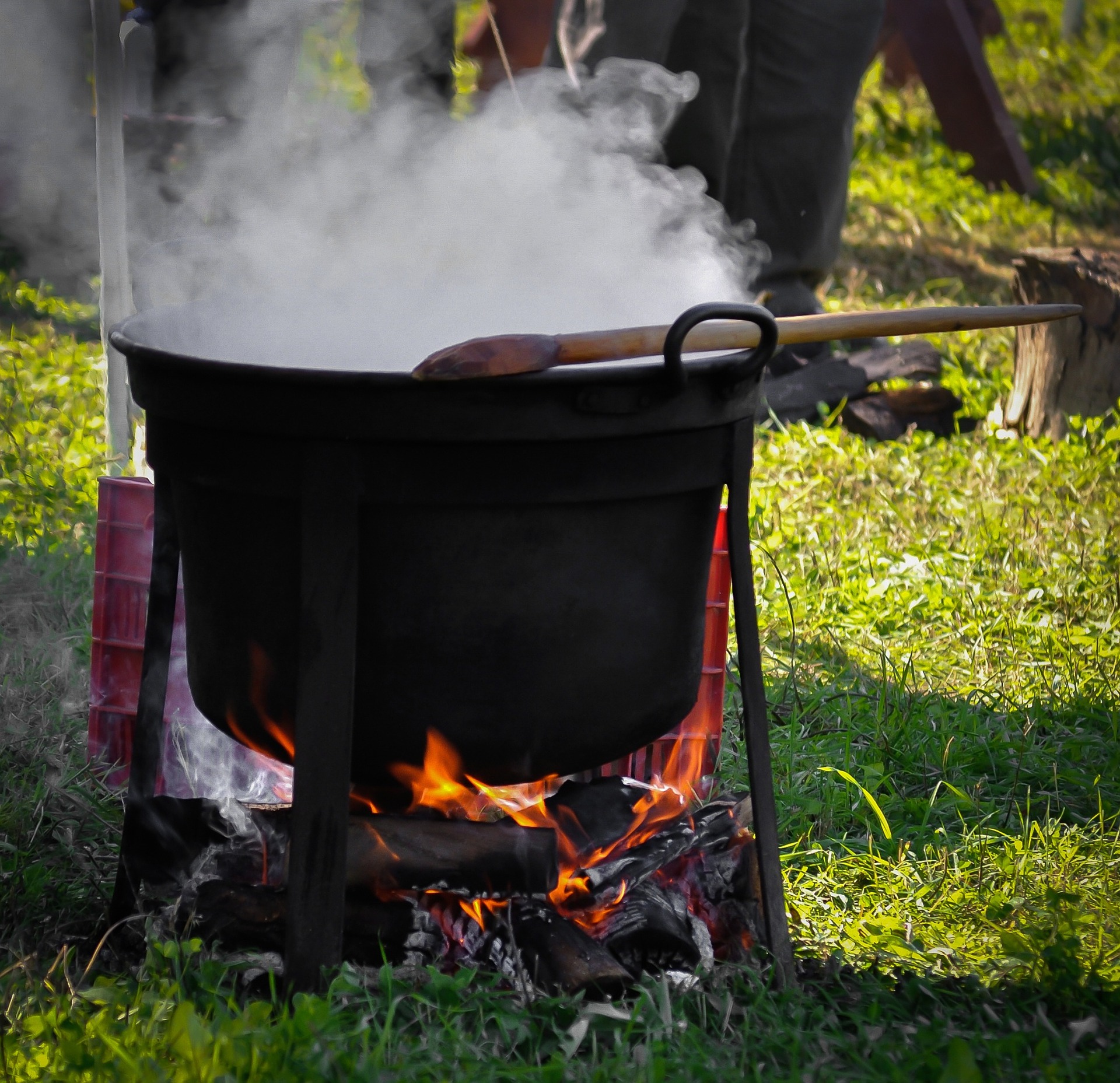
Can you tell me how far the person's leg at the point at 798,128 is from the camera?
200 inches

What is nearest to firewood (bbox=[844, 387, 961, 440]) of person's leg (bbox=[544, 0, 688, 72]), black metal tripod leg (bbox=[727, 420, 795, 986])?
person's leg (bbox=[544, 0, 688, 72])

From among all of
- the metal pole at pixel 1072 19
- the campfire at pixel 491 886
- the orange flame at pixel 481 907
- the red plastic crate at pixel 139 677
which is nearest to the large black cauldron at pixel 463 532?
the campfire at pixel 491 886

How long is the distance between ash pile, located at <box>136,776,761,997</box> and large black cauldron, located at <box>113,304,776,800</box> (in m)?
0.19

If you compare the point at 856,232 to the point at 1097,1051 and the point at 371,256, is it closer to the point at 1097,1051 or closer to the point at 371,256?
the point at 371,256

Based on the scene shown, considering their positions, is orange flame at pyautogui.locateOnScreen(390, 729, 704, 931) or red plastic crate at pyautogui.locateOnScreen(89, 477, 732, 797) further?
red plastic crate at pyautogui.locateOnScreen(89, 477, 732, 797)

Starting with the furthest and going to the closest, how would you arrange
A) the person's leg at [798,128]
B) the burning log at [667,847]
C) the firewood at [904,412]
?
A: 1. the person's leg at [798,128]
2. the firewood at [904,412]
3. the burning log at [667,847]

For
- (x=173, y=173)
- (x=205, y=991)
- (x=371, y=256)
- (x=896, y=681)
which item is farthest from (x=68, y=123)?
(x=205, y=991)

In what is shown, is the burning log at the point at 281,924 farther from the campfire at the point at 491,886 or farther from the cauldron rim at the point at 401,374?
the cauldron rim at the point at 401,374

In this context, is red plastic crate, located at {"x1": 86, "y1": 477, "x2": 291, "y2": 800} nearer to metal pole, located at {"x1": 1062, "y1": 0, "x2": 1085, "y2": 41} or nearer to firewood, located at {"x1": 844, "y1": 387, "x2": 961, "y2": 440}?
firewood, located at {"x1": 844, "y1": 387, "x2": 961, "y2": 440}

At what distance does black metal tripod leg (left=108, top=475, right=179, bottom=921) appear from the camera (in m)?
2.10

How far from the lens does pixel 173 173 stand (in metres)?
5.14

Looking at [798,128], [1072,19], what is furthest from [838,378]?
[1072,19]

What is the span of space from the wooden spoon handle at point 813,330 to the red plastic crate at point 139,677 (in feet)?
2.50

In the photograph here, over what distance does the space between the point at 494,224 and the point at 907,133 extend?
7.17 m
